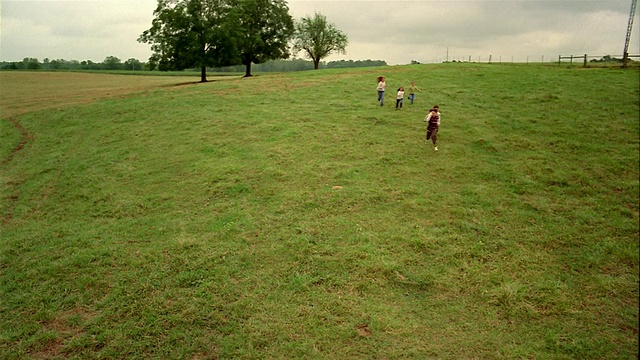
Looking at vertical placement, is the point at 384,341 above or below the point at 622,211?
below

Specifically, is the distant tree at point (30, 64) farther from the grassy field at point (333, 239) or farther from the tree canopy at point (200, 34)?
the grassy field at point (333, 239)

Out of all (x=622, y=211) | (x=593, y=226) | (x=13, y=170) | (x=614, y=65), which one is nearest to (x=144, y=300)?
(x=593, y=226)

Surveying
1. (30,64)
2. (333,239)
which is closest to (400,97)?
(333,239)

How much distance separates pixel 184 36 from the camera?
158 feet

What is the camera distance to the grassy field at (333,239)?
24.7 feet

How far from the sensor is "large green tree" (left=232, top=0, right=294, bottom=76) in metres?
55.4

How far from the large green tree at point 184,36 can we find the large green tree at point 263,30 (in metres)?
4.45

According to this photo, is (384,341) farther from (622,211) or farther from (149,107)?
(149,107)

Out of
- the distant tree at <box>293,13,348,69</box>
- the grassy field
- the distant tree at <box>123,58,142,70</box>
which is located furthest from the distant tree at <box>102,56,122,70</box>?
the grassy field

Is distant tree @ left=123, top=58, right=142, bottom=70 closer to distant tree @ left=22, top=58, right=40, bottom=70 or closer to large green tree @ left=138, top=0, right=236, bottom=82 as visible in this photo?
distant tree @ left=22, top=58, right=40, bottom=70

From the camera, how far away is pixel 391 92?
32.6 metres

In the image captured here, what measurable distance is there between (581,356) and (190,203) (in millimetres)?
13406

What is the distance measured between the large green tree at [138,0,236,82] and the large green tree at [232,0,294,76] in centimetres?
445

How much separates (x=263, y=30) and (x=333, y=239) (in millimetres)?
57239
